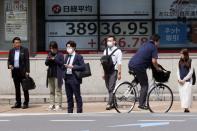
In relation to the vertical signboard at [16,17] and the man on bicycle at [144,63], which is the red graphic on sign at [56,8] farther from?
the man on bicycle at [144,63]

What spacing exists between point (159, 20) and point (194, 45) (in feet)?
4.28

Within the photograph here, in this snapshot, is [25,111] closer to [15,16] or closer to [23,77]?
[23,77]

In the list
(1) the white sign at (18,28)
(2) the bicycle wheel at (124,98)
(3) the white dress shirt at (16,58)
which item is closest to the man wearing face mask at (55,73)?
(3) the white dress shirt at (16,58)

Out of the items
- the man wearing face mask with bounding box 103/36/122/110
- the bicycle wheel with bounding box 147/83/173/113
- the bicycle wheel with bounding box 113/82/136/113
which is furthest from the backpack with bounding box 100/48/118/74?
the bicycle wheel with bounding box 147/83/173/113

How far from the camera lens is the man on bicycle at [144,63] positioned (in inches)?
562

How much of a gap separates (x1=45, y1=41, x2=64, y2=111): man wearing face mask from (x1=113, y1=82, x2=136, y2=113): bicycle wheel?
1779 mm

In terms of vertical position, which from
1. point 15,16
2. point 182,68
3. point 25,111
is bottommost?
point 25,111

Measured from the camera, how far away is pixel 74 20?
770 inches

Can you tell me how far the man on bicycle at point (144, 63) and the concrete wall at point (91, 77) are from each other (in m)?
4.10

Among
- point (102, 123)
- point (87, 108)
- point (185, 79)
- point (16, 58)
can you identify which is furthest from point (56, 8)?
point (102, 123)

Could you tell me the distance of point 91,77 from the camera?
730 inches

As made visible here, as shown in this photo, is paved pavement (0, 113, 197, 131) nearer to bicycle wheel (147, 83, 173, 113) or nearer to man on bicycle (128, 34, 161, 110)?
man on bicycle (128, 34, 161, 110)

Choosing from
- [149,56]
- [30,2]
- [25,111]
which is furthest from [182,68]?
[30,2]

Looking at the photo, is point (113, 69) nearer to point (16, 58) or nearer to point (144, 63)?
point (144, 63)
